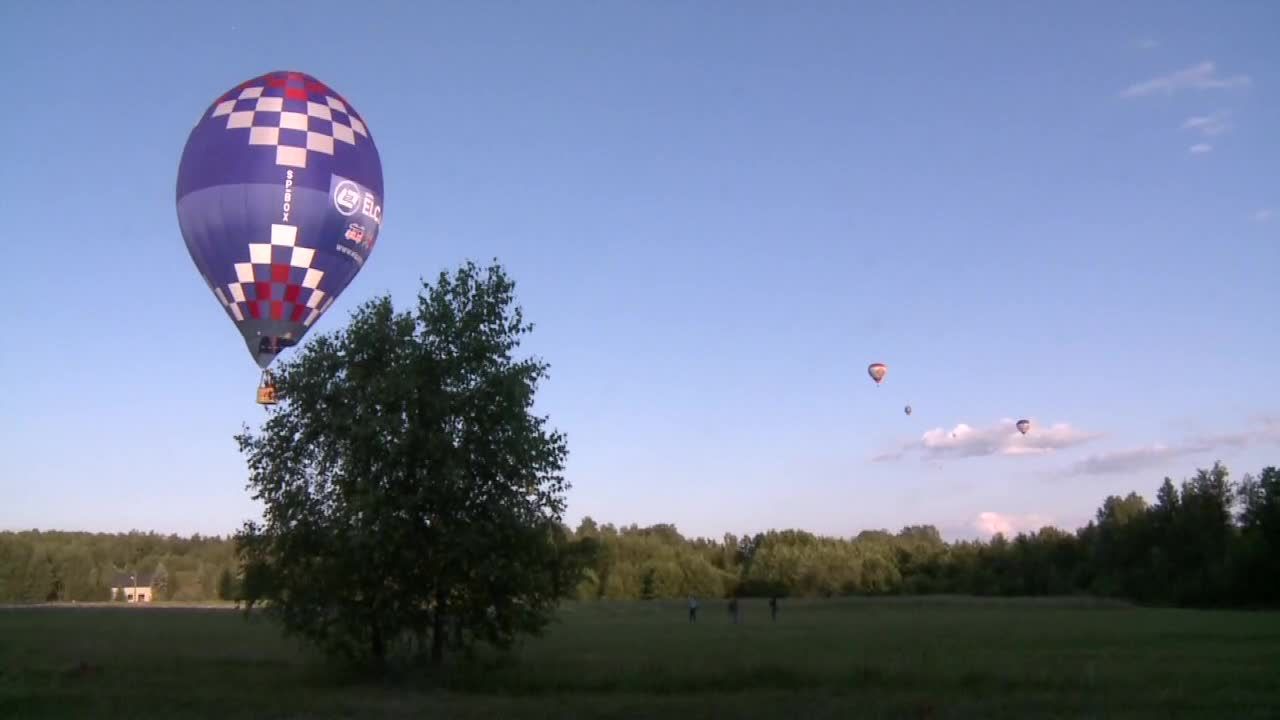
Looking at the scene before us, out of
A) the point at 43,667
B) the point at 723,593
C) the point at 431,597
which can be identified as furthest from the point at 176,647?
the point at 723,593

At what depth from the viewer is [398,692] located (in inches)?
826

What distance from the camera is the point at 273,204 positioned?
27.9 metres

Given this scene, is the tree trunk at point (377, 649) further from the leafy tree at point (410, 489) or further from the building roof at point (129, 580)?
the building roof at point (129, 580)

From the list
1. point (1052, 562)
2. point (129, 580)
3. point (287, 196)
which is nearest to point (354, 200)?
point (287, 196)

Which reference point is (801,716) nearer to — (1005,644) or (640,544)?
(1005,644)

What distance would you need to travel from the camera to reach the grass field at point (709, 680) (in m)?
18.2

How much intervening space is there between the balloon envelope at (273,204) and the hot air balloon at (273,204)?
0.02 meters

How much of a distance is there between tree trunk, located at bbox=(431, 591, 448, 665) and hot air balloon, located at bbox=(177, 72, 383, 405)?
8649 mm

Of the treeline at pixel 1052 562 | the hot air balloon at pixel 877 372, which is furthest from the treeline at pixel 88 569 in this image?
the hot air balloon at pixel 877 372

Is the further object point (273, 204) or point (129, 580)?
point (129, 580)

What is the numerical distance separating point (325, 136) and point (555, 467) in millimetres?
10644

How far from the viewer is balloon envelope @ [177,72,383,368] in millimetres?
28047

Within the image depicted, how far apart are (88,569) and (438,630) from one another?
126570 mm

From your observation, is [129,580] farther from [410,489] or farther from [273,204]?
[410,489]
